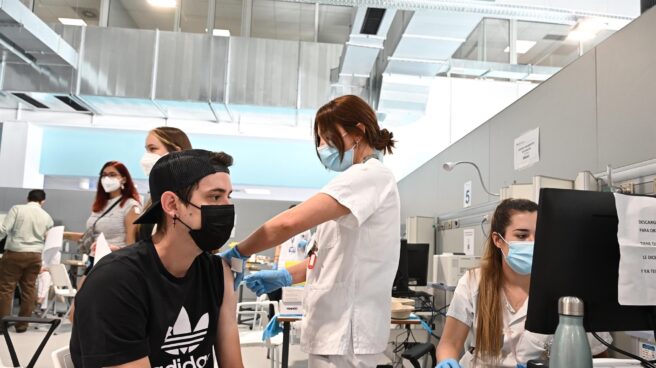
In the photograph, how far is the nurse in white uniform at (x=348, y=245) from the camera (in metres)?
1.33

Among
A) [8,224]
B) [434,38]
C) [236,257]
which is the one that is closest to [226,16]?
[434,38]

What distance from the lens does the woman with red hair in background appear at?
7.68 ft

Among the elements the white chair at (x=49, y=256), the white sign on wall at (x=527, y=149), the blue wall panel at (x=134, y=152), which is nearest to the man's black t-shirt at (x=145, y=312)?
the white sign on wall at (x=527, y=149)

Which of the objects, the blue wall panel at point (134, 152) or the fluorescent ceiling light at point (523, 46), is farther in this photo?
the blue wall panel at point (134, 152)

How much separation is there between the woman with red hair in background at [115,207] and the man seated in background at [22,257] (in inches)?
136

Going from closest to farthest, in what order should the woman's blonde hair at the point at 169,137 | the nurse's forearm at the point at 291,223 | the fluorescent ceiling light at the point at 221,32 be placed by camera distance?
the nurse's forearm at the point at 291,223
the woman's blonde hair at the point at 169,137
the fluorescent ceiling light at the point at 221,32

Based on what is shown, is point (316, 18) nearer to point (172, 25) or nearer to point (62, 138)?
point (172, 25)

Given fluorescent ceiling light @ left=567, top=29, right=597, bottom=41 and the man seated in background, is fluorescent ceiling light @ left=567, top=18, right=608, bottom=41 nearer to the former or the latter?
fluorescent ceiling light @ left=567, top=29, right=597, bottom=41

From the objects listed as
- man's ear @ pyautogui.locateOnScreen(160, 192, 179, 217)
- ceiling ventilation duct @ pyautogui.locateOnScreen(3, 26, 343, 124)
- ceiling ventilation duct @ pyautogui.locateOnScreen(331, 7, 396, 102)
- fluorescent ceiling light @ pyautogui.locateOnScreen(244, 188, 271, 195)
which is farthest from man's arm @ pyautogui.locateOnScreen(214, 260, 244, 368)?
fluorescent ceiling light @ pyautogui.locateOnScreen(244, 188, 271, 195)

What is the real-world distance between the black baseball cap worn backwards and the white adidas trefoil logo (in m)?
0.26

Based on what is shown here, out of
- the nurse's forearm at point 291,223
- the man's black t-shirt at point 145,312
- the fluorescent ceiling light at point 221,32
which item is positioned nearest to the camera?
the man's black t-shirt at point 145,312

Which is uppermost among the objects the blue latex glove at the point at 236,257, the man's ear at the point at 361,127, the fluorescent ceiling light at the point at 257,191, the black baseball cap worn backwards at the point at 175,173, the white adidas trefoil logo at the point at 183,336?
the fluorescent ceiling light at the point at 257,191

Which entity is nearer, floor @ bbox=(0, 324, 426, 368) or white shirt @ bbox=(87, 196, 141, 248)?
white shirt @ bbox=(87, 196, 141, 248)

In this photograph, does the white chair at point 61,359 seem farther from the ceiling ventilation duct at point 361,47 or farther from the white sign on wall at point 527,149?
the ceiling ventilation duct at point 361,47
